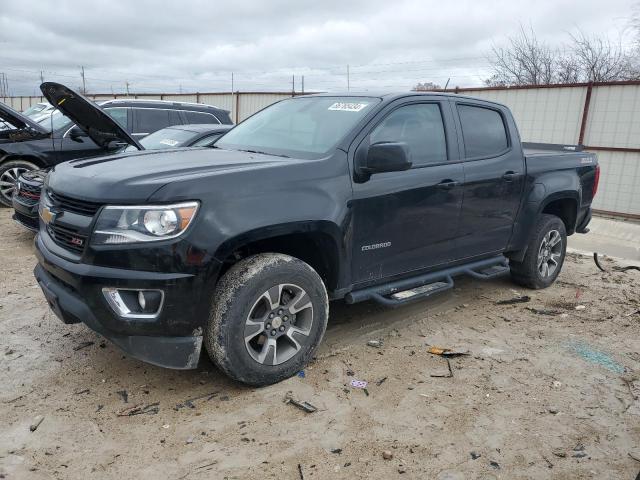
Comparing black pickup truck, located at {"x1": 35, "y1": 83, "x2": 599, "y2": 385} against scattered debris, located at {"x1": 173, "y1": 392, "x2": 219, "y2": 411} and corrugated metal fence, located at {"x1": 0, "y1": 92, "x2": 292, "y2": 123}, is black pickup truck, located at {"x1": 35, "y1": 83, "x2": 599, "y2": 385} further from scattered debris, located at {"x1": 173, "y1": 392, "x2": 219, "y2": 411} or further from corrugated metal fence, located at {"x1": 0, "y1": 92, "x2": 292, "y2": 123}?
corrugated metal fence, located at {"x1": 0, "y1": 92, "x2": 292, "y2": 123}

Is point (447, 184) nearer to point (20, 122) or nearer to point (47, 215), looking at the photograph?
point (47, 215)

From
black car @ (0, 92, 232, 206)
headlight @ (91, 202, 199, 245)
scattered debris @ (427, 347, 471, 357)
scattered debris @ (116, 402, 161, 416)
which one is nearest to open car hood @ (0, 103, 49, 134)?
black car @ (0, 92, 232, 206)

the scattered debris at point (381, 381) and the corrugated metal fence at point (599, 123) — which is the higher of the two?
the corrugated metal fence at point (599, 123)

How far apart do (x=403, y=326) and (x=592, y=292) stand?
2.53 m

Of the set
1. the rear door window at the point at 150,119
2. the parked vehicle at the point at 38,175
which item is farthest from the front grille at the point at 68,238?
the rear door window at the point at 150,119

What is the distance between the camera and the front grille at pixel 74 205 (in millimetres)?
2955

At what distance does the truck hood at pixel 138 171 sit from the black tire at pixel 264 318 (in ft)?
2.02

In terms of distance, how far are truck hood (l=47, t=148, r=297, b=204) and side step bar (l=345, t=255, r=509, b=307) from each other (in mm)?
1096

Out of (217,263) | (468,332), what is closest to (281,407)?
(217,263)

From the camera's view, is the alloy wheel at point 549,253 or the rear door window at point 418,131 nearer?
the rear door window at point 418,131

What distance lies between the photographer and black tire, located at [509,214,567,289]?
5.26 meters

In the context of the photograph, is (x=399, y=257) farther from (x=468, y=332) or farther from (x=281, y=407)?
(x=281, y=407)

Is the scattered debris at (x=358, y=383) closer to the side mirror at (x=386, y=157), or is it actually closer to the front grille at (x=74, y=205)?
the side mirror at (x=386, y=157)

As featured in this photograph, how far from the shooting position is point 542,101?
35.9ft
